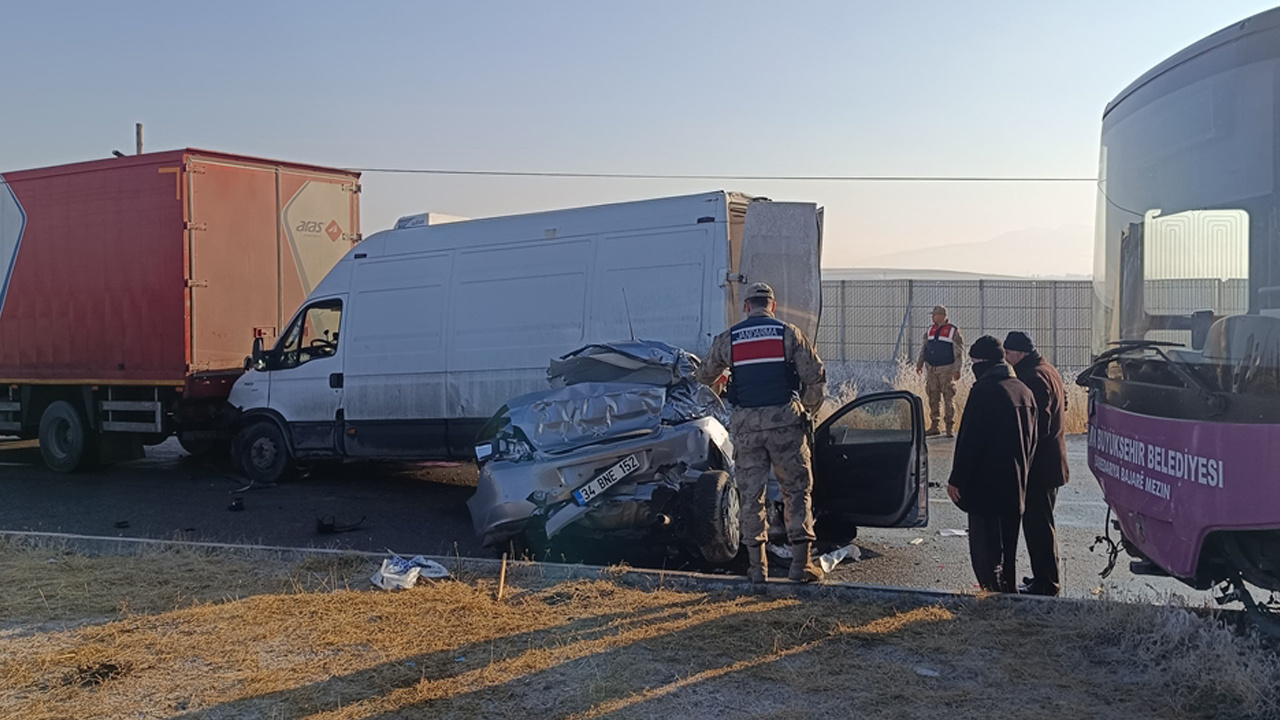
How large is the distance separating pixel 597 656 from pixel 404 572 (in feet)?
6.36

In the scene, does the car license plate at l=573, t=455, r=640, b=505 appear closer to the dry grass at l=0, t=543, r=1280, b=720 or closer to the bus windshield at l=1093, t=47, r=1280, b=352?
the dry grass at l=0, t=543, r=1280, b=720

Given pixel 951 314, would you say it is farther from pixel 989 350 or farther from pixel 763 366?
pixel 763 366

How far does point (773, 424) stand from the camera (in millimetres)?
5988

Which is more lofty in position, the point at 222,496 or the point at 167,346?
the point at 167,346

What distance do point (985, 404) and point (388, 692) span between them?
3547 mm

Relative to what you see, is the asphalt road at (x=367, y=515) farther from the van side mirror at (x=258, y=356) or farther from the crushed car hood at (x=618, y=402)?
the van side mirror at (x=258, y=356)

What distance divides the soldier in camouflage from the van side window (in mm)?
6286

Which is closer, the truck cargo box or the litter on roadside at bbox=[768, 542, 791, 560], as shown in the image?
the litter on roadside at bbox=[768, 542, 791, 560]

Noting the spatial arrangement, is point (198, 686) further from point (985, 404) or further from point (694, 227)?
point (694, 227)

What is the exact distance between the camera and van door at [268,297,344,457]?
10.9 metres

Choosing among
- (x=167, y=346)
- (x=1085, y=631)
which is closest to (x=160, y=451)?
(x=167, y=346)

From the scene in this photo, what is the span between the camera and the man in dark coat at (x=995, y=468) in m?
5.76

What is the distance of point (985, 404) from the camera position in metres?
5.84

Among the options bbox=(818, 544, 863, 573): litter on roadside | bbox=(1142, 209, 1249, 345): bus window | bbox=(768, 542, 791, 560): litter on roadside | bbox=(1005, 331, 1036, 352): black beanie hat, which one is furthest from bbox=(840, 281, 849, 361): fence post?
bbox=(1142, 209, 1249, 345): bus window
